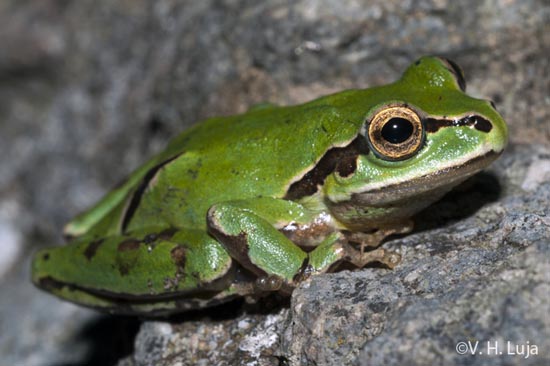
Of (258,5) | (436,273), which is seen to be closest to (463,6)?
(258,5)

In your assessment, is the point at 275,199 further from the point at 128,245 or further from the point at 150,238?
the point at 128,245

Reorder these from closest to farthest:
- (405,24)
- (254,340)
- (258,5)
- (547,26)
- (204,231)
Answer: (254,340) → (204,231) → (547,26) → (405,24) → (258,5)

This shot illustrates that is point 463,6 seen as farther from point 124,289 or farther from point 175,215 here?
point 124,289

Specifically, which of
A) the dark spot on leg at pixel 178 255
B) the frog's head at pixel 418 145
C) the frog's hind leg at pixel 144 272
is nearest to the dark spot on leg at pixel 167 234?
the frog's hind leg at pixel 144 272

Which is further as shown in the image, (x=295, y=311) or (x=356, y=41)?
(x=356, y=41)

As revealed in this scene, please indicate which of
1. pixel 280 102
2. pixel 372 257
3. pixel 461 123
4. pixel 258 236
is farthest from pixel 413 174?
pixel 280 102

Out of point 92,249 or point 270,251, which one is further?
point 92,249
